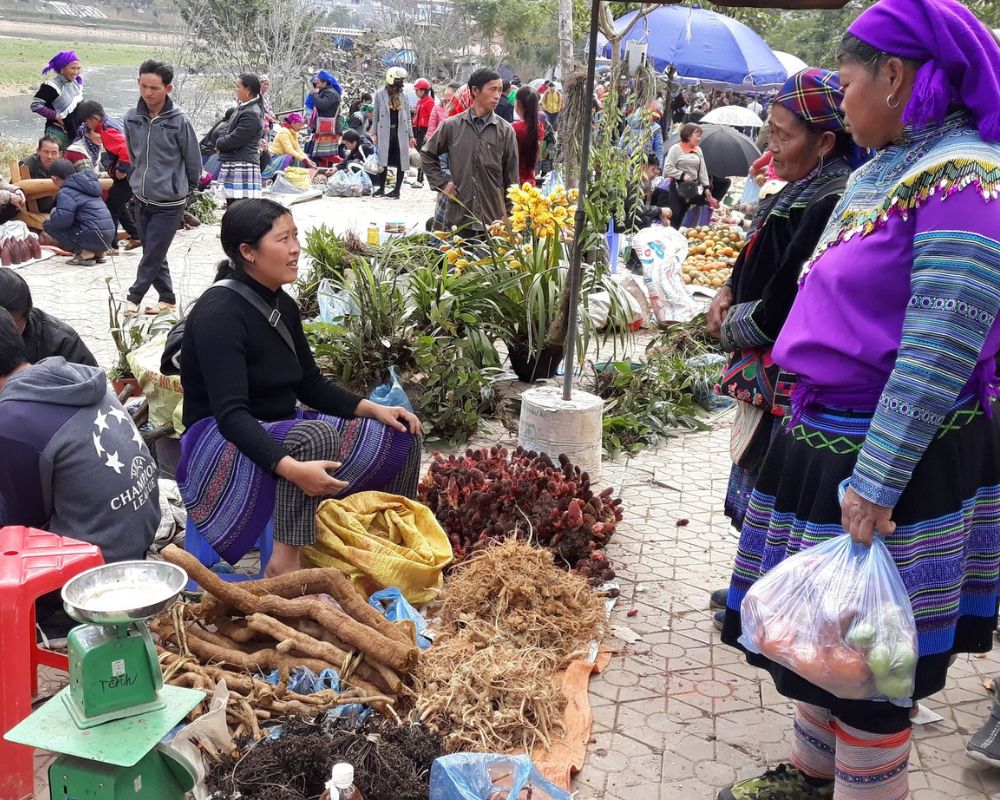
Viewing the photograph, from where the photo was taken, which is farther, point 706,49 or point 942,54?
point 706,49

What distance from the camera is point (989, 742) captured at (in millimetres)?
2814

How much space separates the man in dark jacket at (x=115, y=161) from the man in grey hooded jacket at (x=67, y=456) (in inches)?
277

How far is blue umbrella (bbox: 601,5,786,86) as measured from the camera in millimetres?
14727

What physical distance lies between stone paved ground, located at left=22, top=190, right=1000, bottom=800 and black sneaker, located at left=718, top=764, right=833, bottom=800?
0.55 ft

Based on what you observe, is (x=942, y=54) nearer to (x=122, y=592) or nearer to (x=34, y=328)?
(x=122, y=592)

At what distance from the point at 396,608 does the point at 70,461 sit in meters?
1.19

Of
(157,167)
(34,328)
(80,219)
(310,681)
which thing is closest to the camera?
(310,681)

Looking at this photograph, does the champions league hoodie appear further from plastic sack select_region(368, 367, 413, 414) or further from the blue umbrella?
the blue umbrella

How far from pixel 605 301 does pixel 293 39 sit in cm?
1804

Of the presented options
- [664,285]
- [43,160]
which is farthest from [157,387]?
[43,160]

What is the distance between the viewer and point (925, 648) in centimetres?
212

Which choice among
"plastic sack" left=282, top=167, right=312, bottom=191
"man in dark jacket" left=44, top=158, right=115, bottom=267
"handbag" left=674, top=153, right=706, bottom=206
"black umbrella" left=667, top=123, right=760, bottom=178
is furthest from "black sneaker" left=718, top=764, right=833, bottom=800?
"plastic sack" left=282, top=167, right=312, bottom=191

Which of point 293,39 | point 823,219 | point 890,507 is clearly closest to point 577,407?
point 823,219

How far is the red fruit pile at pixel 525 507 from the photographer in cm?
393
